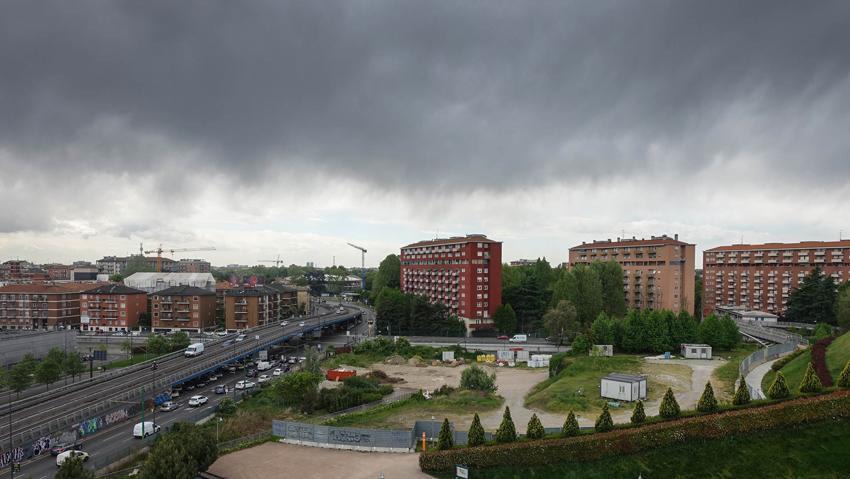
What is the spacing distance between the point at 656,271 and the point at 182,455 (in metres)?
84.4

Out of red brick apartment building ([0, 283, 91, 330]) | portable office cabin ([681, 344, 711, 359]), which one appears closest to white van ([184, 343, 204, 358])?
red brick apartment building ([0, 283, 91, 330])

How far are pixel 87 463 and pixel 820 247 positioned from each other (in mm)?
124823

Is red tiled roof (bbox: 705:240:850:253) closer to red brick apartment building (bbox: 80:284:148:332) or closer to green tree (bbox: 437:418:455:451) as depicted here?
green tree (bbox: 437:418:455:451)

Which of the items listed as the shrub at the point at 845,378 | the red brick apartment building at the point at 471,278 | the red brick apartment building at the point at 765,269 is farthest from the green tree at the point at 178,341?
the red brick apartment building at the point at 765,269

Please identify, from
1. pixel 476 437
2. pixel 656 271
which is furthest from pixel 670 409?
pixel 656 271

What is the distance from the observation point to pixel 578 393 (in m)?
43.3

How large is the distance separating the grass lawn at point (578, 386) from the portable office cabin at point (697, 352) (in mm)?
8465

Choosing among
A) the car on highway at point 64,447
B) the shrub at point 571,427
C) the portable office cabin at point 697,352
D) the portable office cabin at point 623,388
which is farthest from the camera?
the portable office cabin at point 697,352

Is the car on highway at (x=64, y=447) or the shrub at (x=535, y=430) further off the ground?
the shrub at (x=535, y=430)

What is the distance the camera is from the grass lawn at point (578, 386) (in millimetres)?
40800

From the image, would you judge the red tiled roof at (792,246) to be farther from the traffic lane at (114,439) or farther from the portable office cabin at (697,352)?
the traffic lane at (114,439)

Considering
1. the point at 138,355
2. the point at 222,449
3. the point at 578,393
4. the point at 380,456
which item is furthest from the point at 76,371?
the point at 578,393

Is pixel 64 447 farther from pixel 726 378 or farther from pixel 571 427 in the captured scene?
pixel 726 378

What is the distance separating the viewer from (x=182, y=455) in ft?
80.0
